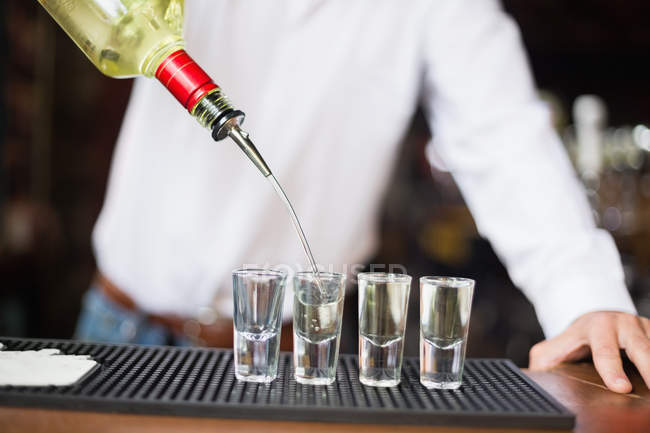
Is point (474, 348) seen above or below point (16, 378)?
below

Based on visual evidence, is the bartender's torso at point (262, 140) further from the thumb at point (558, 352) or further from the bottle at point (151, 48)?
the thumb at point (558, 352)

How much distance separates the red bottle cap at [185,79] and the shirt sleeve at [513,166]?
0.64 metres

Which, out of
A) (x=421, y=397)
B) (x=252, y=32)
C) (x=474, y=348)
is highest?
(x=252, y=32)

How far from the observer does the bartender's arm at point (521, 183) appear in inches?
36.5

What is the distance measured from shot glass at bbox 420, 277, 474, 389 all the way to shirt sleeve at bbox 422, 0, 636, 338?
0.32 meters

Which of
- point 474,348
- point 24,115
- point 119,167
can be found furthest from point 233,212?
point 474,348

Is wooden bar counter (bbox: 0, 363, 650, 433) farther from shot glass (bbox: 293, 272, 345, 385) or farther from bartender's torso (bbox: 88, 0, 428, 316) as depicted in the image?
bartender's torso (bbox: 88, 0, 428, 316)

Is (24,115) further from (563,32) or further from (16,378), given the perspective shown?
(563,32)

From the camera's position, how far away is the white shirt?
3.94ft

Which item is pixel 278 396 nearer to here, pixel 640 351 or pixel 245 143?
pixel 245 143

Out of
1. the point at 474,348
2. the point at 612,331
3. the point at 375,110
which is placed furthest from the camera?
the point at 474,348

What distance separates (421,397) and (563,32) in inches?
196

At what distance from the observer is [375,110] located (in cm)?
132

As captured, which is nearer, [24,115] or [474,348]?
[24,115]
